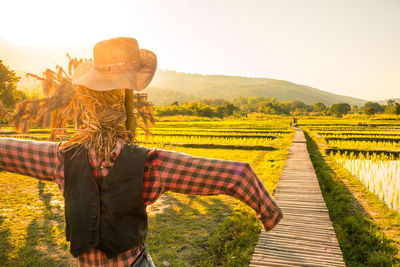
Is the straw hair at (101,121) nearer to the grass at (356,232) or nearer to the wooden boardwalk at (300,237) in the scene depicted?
the wooden boardwalk at (300,237)

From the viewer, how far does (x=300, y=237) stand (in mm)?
3213

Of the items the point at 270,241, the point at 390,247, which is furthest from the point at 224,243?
the point at 390,247

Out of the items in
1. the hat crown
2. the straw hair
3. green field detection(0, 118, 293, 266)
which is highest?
the hat crown

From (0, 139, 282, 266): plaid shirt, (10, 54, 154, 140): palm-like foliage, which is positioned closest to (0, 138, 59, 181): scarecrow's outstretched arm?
(0, 139, 282, 266): plaid shirt

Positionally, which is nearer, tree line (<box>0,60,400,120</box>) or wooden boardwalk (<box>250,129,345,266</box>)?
wooden boardwalk (<box>250,129,345,266</box>)

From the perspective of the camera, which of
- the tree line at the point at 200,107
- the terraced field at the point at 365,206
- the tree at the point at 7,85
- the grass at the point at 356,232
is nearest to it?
the grass at the point at 356,232

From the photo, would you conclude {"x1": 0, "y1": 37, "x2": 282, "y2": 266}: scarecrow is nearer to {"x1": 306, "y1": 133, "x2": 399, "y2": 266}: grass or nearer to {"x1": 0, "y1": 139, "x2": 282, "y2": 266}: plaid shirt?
{"x1": 0, "y1": 139, "x2": 282, "y2": 266}: plaid shirt

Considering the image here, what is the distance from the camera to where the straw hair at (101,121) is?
3.20 feet

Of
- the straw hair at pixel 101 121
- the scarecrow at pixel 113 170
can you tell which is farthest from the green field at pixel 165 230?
the straw hair at pixel 101 121

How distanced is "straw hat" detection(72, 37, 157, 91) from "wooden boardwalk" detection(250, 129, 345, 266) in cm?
228

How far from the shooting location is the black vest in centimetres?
92

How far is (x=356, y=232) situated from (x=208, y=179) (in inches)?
177

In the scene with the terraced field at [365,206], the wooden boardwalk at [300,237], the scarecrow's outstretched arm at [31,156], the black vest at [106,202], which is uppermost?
the scarecrow's outstretched arm at [31,156]

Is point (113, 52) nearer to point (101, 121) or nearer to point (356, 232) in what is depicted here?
point (101, 121)
